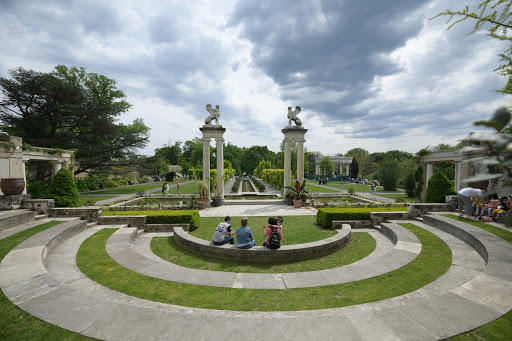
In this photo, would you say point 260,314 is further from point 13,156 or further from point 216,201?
point 13,156

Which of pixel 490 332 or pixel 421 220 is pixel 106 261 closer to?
pixel 490 332

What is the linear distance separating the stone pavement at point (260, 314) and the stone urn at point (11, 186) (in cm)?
846

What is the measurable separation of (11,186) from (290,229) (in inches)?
569

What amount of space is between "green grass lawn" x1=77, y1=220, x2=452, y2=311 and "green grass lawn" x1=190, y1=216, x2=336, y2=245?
3.40 meters

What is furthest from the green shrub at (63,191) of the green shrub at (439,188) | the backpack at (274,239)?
the green shrub at (439,188)

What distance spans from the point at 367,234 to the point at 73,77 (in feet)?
136

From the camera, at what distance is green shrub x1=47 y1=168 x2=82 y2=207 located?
472 inches

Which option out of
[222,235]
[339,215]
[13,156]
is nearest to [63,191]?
[13,156]

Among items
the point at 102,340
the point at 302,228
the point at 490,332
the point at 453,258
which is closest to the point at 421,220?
the point at 453,258

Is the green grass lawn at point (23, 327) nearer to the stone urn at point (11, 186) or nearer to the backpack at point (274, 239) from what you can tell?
the backpack at point (274, 239)

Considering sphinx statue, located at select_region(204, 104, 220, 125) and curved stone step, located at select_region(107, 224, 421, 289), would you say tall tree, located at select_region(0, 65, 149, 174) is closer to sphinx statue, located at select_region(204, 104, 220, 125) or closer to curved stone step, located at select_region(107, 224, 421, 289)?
sphinx statue, located at select_region(204, 104, 220, 125)

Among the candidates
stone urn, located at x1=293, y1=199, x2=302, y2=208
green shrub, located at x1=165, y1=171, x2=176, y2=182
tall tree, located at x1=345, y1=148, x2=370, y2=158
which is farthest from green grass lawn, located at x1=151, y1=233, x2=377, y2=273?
tall tree, located at x1=345, y1=148, x2=370, y2=158

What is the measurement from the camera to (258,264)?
675cm

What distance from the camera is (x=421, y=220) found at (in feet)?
35.4
